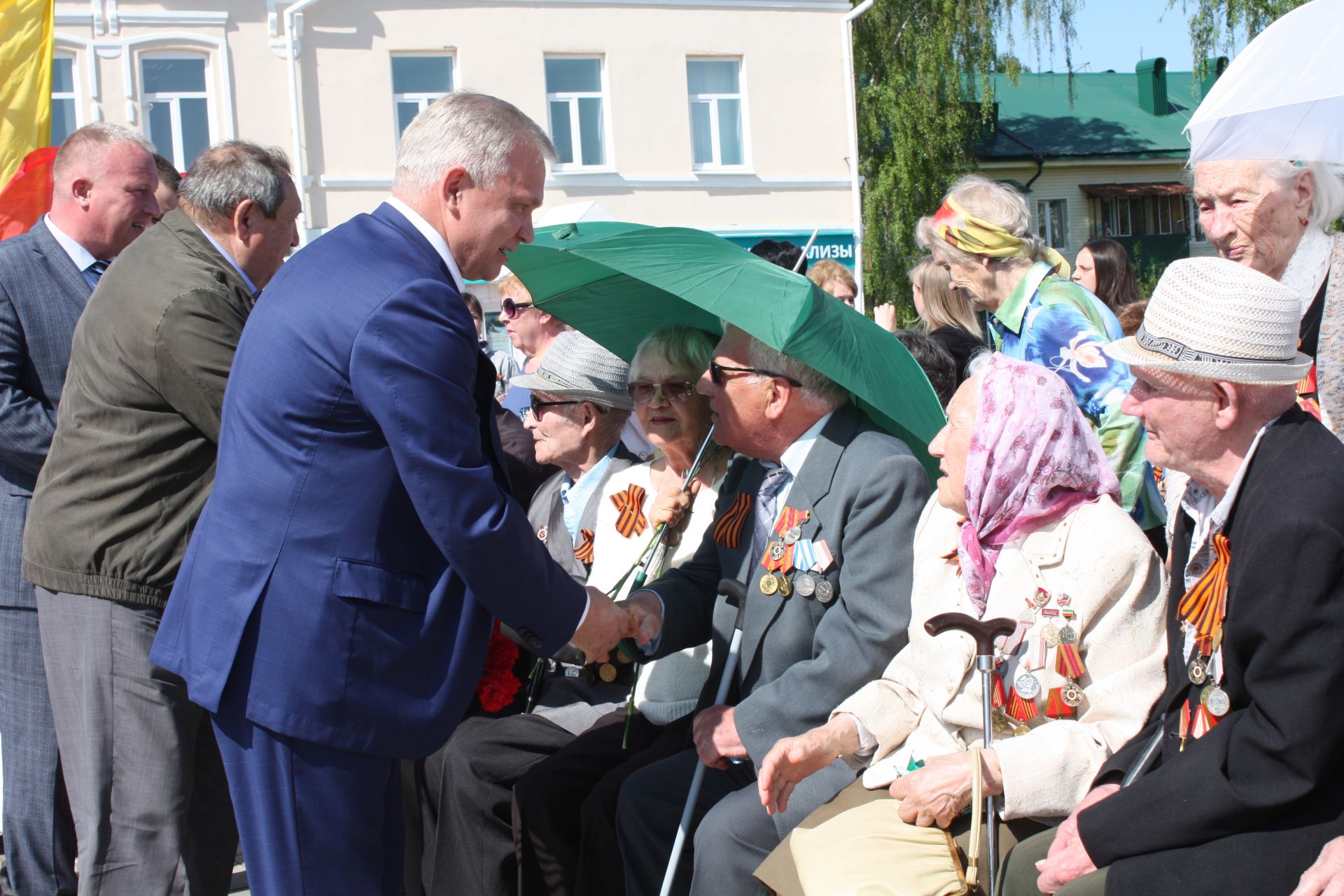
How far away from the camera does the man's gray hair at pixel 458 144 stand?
2.92 m

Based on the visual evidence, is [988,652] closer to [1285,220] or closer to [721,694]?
[721,694]

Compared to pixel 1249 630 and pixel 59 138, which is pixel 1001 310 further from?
pixel 59 138

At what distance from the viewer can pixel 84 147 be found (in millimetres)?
4086

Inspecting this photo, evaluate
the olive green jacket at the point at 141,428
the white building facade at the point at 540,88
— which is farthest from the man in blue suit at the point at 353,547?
the white building facade at the point at 540,88

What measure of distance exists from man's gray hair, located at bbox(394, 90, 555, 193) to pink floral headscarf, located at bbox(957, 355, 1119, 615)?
4.20 ft

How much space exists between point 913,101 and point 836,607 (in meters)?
20.5

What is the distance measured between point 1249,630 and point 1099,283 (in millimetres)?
4684

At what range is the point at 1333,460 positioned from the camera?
7.86ft

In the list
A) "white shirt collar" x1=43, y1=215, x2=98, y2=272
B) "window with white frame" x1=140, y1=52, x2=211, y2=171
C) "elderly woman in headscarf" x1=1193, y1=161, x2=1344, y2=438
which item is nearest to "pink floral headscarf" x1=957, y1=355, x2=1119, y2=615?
"elderly woman in headscarf" x1=1193, y1=161, x2=1344, y2=438

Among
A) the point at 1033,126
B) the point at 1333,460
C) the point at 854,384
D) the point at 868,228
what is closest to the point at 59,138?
the point at 868,228

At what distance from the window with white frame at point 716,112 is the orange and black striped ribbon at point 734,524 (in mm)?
16872

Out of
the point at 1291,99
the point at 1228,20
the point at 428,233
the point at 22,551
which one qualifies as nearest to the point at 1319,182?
the point at 1291,99

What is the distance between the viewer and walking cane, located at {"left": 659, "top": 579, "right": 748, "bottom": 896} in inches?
132

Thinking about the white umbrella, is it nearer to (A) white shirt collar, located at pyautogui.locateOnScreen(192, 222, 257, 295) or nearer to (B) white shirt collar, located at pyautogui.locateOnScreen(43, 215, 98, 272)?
(A) white shirt collar, located at pyautogui.locateOnScreen(192, 222, 257, 295)
